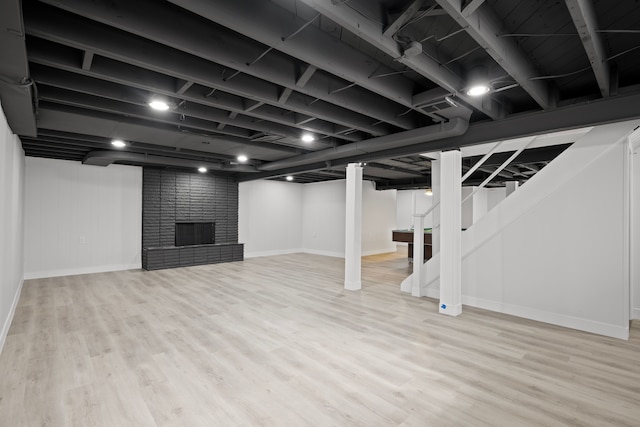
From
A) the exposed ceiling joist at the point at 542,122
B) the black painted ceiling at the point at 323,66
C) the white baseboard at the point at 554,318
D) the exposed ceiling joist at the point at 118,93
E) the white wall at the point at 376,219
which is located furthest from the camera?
the white wall at the point at 376,219

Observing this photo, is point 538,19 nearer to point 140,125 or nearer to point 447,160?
point 447,160

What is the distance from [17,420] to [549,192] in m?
5.47

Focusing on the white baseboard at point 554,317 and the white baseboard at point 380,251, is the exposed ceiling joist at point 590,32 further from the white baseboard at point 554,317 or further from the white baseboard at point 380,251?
the white baseboard at point 380,251

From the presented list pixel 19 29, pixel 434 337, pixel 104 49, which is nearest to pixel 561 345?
pixel 434 337

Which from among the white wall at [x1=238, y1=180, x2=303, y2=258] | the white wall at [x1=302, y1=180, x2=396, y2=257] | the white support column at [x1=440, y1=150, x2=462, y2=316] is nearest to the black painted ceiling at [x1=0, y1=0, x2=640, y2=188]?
the white support column at [x1=440, y1=150, x2=462, y2=316]

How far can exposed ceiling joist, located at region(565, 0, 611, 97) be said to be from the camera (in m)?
1.69

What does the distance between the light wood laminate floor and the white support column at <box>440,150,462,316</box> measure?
287 mm

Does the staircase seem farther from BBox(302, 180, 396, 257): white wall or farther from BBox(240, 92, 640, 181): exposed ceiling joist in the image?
BBox(302, 180, 396, 257): white wall

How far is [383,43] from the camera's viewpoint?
2025mm

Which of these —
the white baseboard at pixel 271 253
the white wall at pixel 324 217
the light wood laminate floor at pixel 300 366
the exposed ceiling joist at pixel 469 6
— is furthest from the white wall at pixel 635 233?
the white baseboard at pixel 271 253

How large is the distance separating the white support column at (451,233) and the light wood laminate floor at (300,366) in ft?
0.94

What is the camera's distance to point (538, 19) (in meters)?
2.10

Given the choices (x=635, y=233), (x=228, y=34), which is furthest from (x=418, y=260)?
(x=228, y=34)

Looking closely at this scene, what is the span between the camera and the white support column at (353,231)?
17.9ft
